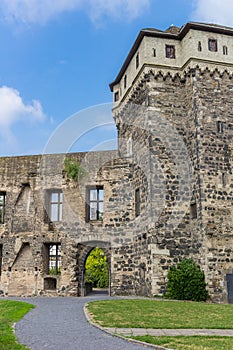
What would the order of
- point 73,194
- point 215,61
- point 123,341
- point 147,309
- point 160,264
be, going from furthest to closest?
point 73,194, point 215,61, point 160,264, point 147,309, point 123,341

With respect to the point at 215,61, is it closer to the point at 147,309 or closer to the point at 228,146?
the point at 228,146

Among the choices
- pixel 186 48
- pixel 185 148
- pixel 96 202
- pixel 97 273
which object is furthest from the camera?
pixel 97 273

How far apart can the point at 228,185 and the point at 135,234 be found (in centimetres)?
522

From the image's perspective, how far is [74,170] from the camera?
2130 cm

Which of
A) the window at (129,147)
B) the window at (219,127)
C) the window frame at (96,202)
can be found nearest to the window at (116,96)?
the window at (129,147)

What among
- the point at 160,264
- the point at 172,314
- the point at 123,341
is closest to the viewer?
the point at 123,341

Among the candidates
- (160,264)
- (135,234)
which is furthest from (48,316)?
(135,234)

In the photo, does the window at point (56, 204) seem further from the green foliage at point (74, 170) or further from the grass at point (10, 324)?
the grass at point (10, 324)

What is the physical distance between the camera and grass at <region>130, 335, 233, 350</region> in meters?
6.95

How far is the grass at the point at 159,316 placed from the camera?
30.8 feet

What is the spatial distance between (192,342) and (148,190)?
1123 centimetres

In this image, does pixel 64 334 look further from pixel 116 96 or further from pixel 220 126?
pixel 116 96

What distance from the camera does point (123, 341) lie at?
753cm

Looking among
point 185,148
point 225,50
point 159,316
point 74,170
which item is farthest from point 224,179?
point 159,316
